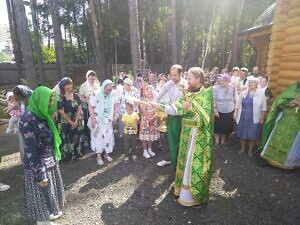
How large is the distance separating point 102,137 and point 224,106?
10.2 ft

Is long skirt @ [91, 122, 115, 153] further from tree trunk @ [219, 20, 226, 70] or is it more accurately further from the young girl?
tree trunk @ [219, 20, 226, 70]

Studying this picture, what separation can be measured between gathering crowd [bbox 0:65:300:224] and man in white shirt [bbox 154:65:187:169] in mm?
17

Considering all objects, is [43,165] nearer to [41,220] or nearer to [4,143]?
[41,220]

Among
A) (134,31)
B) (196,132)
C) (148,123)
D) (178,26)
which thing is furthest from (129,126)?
(178,26)

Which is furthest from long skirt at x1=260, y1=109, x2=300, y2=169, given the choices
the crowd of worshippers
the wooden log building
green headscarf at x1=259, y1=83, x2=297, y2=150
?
the wooden log building

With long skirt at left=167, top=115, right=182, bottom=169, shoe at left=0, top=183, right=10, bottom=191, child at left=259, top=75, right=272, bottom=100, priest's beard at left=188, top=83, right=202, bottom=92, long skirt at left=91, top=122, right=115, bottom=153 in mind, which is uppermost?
priest's beard at left=188, top=83, right=202, bottom=92

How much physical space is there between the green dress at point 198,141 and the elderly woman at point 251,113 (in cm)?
262

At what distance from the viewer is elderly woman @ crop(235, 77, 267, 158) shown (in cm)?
608

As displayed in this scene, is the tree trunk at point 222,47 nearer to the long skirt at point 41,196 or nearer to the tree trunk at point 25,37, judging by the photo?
the tree trunk at point 25,37

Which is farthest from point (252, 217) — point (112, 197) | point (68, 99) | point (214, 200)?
point (68, 99)

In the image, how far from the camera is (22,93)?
3.73m

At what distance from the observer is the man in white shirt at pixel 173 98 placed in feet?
15.4

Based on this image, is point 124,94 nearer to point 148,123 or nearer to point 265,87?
point 148,123

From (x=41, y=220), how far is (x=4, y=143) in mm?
5654
